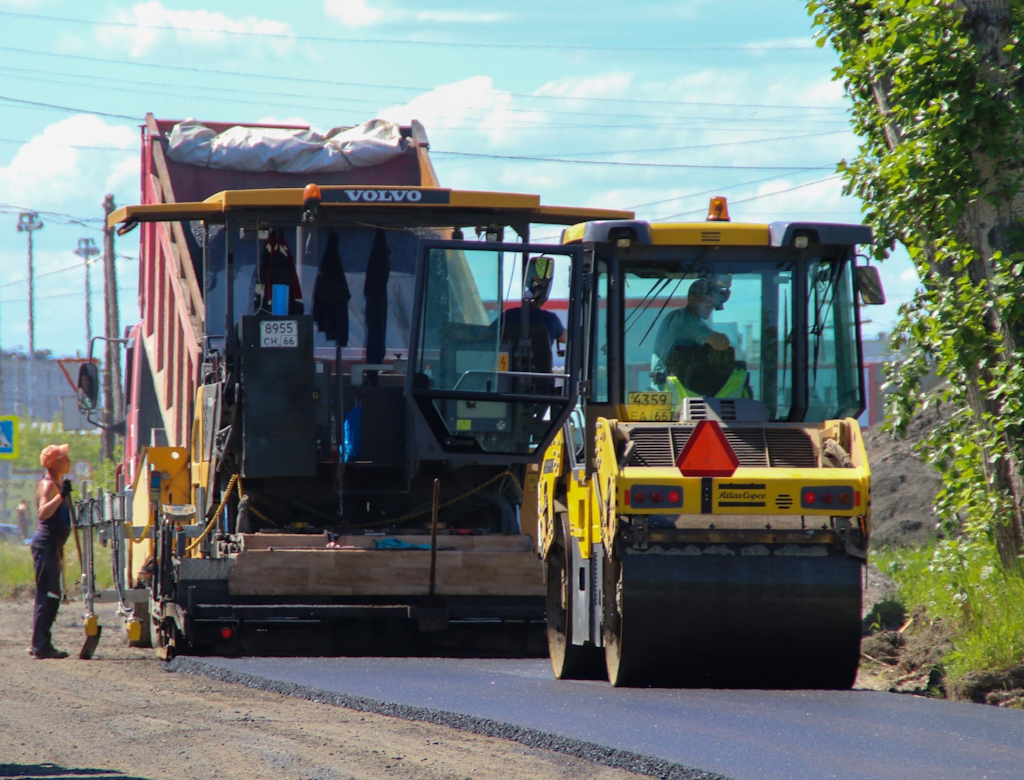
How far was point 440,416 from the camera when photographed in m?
8.41

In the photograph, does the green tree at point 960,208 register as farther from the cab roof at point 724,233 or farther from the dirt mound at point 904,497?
the dirt mound at point 904,497

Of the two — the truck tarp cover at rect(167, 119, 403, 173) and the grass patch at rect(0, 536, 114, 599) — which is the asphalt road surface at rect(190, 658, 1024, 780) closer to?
the truck tarp cover at rect(167, 119, 403, 173)

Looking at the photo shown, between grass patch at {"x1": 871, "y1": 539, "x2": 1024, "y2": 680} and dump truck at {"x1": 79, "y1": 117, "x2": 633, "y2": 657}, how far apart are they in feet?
7.96

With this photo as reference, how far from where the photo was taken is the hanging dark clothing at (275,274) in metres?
9.57

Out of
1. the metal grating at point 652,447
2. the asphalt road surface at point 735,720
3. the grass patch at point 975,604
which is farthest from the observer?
the grass patch at point 975,604

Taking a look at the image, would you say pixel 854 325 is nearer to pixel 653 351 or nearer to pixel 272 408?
pixel 653 351

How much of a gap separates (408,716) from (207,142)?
6793 millimetres

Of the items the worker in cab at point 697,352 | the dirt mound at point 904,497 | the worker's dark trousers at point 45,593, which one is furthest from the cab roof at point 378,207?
the dirt mound at point 904,497

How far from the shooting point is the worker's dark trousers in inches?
411

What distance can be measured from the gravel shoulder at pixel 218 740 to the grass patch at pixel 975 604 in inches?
122

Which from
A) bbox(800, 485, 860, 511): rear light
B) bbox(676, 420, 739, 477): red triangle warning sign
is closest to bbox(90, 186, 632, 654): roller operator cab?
bbox(676, 420, 739, 477): red triangle warning sign

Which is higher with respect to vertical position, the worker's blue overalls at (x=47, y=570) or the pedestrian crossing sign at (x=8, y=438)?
the pedestrian crossing sign at (x=8, y=438)

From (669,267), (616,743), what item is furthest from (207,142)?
(616,743)

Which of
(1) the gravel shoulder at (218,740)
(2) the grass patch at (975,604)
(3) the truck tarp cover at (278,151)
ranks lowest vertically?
(1) the gravel shoulder at (218,740)
